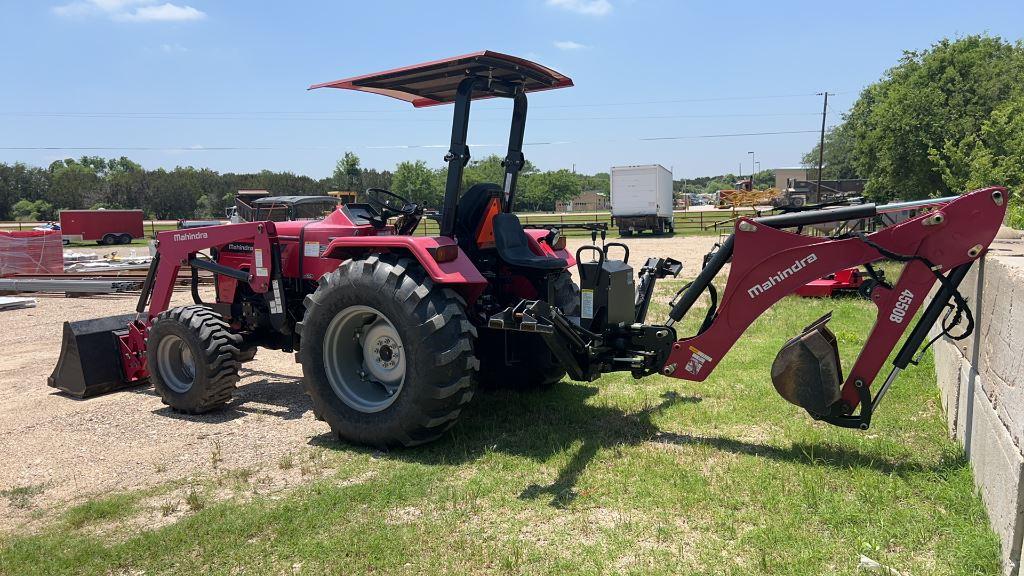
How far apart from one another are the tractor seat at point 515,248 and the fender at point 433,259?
351 mm

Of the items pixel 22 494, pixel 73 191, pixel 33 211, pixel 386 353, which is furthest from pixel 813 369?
pixel 73 191

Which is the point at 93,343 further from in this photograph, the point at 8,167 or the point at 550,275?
the point at 8,167

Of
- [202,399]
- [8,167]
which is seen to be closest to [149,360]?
[202,399]

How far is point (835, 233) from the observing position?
4617mm

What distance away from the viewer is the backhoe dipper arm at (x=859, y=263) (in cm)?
401

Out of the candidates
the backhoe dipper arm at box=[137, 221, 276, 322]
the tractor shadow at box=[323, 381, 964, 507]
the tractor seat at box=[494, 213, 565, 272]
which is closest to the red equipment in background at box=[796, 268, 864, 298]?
the tractor shadow at box=[323, 381, 964, 507]

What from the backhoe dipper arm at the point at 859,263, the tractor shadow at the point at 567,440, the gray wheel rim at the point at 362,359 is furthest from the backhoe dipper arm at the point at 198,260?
the backhoe dipper arm at the point at 859,263

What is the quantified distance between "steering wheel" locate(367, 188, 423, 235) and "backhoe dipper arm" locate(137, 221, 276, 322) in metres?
1.05

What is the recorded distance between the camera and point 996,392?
139 inches

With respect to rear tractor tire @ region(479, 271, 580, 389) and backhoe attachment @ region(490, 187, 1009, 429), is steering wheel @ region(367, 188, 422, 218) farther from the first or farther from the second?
backhoe attachment @ region(490, 187, 1009, 429)

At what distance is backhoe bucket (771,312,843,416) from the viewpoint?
4262 mm

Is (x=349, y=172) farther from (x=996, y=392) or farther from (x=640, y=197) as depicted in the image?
(x=996, y=392)

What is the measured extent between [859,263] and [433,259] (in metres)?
2.80

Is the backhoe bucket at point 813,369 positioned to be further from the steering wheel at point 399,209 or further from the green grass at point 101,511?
the green grass at point 101,511
